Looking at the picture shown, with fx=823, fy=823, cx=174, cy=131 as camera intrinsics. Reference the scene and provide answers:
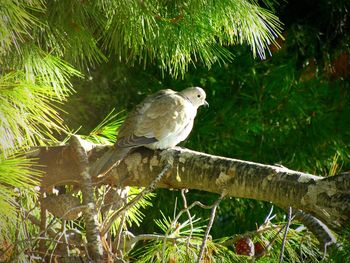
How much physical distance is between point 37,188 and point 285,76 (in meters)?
1.44

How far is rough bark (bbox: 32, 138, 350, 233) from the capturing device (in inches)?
63.2

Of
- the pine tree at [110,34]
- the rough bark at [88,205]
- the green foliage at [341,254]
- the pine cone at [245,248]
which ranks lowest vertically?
the pine cone at [245,248]

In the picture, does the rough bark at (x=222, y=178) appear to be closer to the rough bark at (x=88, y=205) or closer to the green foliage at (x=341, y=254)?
the rough bark at (x=88, y=205)

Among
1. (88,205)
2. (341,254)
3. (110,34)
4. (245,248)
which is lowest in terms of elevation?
(245,248)

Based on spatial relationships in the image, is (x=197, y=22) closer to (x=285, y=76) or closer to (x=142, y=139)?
(x=142, y=139)

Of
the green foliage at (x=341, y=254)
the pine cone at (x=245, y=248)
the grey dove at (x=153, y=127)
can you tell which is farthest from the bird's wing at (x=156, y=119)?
the green foliage at (x=341, y=254)

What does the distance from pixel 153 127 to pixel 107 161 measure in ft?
0.61

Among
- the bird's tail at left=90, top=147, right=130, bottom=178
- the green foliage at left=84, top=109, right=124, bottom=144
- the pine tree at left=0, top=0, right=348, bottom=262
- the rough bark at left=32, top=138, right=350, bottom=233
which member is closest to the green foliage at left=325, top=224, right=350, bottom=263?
the rough bark at left=32, top=138, right=350, bottom=233

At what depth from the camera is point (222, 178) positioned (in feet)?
5.86

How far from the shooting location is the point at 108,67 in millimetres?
3201

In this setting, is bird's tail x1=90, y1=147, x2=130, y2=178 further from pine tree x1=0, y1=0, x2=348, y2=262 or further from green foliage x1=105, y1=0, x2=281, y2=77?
green foliage x1=105, y1=0, x2=281, y2=77

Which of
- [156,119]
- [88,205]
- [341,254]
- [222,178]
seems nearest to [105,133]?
[156,119]

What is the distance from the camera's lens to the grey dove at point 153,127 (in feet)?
6.46

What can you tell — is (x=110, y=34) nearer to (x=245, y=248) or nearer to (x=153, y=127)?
(x=153, y=127)
